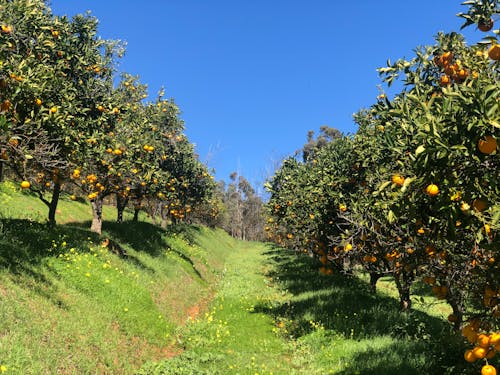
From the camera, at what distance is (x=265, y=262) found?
32.7m

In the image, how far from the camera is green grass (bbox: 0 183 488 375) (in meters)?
7.56

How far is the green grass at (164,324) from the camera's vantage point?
24.8 ft

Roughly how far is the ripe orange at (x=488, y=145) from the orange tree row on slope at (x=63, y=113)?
5.33 metres

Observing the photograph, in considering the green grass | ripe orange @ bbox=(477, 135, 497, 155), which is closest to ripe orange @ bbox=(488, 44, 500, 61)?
ripe orange @ bbox=(477, 135, 497, 155)

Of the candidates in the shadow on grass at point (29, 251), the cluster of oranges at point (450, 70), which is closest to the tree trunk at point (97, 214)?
the shadow on grass at point (29, 251)

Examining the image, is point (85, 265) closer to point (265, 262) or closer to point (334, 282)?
point (334, 282)

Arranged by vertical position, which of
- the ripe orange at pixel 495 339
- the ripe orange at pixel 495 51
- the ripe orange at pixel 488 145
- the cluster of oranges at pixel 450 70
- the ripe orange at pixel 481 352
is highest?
the cluster of oranges at pixel 450 70

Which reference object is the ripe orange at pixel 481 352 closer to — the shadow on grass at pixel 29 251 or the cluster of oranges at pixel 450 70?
the cluster of oranges at pixel 450 70

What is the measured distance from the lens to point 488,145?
336 cm

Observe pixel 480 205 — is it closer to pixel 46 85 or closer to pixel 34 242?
pixel 46 85

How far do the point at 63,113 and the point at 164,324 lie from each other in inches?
262

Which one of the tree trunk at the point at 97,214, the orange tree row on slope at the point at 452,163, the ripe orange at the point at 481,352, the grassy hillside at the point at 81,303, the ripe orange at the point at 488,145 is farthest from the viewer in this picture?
the tree trunk at the point at 97,214

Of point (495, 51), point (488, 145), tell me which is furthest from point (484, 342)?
point (495, 51)

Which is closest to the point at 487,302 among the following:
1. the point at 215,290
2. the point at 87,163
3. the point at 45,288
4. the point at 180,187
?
the point at 45,288
